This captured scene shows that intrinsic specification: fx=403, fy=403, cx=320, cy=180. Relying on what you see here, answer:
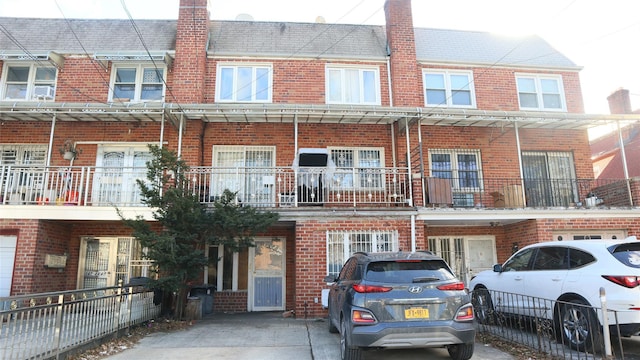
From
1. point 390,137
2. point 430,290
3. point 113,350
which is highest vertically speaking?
point 390,137

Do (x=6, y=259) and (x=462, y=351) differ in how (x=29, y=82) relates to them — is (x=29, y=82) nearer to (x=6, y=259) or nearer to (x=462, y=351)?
(x=6, y=259)

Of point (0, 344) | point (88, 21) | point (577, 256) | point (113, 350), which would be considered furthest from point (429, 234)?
point (88, 21)

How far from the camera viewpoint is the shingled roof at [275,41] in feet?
43.3

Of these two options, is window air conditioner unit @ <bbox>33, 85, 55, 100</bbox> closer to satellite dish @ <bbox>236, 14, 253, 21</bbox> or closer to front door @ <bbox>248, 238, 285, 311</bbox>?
satellite dish @ <bbox>236, 14, 253, 21</bbox>

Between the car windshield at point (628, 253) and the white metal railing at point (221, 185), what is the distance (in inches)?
209

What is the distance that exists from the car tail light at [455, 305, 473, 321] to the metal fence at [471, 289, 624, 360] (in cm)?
135

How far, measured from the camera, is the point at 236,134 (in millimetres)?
12477

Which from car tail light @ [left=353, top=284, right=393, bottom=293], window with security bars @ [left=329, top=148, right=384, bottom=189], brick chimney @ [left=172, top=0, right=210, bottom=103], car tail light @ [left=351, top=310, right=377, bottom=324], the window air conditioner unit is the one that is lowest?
car tail light @ [left=351, top=310, right=377, bottom=324]

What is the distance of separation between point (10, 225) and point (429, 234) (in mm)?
11277

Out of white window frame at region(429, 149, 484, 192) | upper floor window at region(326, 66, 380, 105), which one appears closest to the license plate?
white window frame at region(429, 149, 484, 192)

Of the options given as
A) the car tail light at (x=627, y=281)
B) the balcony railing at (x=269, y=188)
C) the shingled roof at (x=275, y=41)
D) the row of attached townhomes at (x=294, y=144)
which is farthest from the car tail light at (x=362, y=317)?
the shingled roof at (x=275, y=41)

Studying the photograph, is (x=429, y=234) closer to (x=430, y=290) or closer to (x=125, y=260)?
(x=430, y=290)

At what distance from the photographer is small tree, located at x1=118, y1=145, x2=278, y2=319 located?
862cm

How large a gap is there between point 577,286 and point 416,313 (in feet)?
9.58
